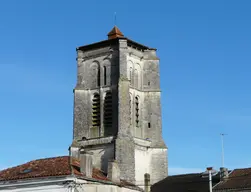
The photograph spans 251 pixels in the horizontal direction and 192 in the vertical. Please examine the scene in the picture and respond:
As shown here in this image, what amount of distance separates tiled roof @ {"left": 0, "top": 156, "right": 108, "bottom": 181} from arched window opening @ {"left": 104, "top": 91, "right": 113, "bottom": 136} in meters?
11.9

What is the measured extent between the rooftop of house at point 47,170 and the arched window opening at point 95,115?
41.1ft

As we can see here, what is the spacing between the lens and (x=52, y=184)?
36281 mm

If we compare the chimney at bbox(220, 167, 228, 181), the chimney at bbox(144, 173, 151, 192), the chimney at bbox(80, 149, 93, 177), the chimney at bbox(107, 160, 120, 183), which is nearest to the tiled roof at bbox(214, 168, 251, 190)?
the chimney at bbox(220, 167, 228, 181)

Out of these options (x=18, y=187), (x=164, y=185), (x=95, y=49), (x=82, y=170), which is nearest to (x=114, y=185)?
(x=82, y=170)

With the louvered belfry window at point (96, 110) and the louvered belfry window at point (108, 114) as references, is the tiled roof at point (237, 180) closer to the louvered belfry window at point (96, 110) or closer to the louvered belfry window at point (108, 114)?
the louvered belfry window at point (108, 114)

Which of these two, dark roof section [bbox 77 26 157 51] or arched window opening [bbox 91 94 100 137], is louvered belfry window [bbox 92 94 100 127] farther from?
dark roof section [bbox 77 26 157 51]

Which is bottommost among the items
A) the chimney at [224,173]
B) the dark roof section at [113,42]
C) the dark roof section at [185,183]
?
the dark roof section at [185,183]

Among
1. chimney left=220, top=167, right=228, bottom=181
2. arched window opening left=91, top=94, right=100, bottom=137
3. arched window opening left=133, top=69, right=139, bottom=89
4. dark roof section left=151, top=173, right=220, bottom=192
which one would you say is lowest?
dark roof section left=151, top=173, right=220, bottom=192

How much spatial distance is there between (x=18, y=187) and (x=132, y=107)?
19.9 metres

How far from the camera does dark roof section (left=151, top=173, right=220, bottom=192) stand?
4678cm

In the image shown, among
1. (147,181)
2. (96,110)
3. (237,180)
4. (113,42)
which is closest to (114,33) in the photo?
(113,42)

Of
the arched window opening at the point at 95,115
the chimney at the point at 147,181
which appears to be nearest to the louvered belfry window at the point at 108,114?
the arched window opening at the point at 95,115

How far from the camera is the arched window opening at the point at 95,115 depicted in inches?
2132

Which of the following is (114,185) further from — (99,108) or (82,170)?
(99,108)
